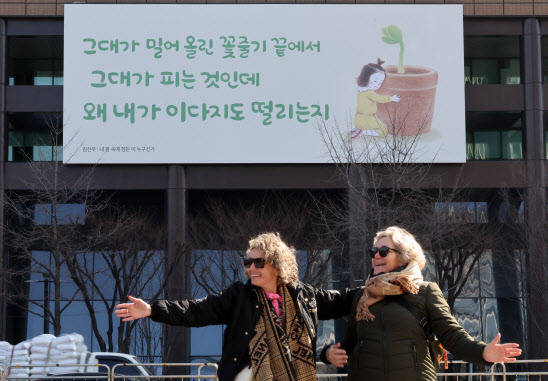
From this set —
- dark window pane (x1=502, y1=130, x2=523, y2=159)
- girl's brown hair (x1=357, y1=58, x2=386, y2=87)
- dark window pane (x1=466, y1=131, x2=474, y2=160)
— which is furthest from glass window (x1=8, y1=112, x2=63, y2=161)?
dark window pane (x1=502, y1=130, x2=523, y2=159)

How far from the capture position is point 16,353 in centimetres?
1973

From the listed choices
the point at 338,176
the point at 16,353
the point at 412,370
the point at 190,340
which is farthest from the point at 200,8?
the point at 412,370

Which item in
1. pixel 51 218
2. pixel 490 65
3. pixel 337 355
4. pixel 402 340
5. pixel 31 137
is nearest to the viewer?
pixel 402 340

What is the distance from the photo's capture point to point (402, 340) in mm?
5066

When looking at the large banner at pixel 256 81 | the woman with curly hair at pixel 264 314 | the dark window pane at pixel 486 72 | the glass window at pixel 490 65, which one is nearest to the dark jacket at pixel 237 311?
the woman with curly hair at pixel 264 314

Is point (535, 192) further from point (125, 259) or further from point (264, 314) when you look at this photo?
point (264, 314)

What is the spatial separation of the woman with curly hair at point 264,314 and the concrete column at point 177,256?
922 inches

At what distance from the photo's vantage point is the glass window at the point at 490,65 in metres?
34.4

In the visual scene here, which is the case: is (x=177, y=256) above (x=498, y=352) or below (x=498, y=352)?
above

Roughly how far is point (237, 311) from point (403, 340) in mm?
1177

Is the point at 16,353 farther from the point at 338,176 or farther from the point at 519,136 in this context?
the point at 519,136

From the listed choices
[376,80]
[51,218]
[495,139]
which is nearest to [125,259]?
[51,218]

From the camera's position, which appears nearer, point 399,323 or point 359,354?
point 399,323

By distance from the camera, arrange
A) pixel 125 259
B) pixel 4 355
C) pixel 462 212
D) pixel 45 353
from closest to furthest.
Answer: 1. pixel 45 353
2. pixel 4 355
3. pixel 125 259
4. pixel 462 212
